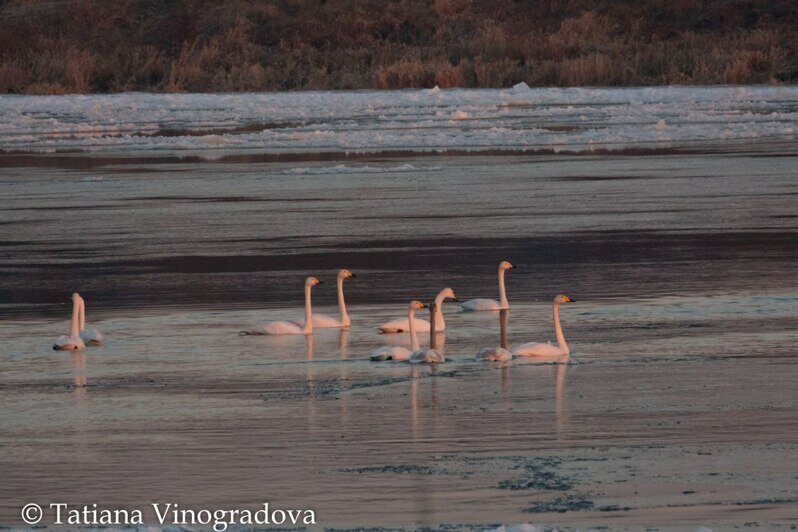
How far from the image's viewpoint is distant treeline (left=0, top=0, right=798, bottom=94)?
49719 millimetres

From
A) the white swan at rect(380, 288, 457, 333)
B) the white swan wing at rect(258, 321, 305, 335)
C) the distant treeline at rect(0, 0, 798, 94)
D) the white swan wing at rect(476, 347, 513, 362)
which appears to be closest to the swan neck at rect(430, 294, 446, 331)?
the white swan at rect(380, 288, 457, 333)

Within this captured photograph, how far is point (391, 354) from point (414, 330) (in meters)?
0.31

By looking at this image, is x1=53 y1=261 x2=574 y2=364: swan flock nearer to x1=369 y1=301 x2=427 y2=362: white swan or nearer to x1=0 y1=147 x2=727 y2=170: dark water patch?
x1=369 y1=301 x2=427 y2=362: white swan

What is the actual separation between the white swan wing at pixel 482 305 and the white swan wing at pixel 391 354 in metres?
2.01

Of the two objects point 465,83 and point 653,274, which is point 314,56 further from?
point 653,274

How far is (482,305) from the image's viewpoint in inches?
534

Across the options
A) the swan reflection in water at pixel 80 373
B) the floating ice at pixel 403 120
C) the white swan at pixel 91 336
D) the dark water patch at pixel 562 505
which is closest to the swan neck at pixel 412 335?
the swan reflection in water at pixel 80 373

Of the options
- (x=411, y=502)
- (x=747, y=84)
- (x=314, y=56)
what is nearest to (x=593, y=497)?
(x=411, y=502)

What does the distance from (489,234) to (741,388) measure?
845 cm

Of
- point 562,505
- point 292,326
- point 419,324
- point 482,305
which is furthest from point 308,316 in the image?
point 562,505

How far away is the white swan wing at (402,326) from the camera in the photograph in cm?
1259

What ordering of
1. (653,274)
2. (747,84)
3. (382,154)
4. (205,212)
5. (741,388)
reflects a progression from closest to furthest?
(741,388) < (653,274) < (205,212) < (382,154) < (747,84)

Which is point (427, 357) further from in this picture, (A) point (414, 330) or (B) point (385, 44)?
(B) point (385, 44)

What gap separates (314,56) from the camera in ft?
189
